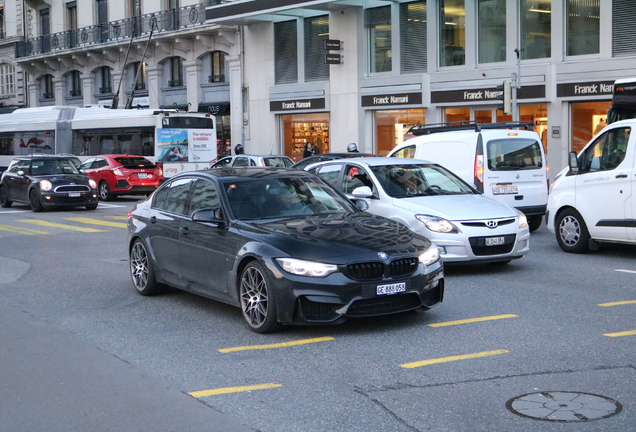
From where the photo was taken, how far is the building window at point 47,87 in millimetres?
53416

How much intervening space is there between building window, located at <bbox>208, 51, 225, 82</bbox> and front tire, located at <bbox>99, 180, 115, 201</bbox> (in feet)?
44.6

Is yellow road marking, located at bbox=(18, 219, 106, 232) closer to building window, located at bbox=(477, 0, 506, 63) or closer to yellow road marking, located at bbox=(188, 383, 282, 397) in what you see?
yellow road marking, located at bbox=(188, 383, 282, 397)

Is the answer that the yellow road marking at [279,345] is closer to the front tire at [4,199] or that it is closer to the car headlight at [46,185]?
the car headlight at [46,185]

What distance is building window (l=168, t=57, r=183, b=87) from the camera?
44125 millimetres

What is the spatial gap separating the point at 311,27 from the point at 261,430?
106ft

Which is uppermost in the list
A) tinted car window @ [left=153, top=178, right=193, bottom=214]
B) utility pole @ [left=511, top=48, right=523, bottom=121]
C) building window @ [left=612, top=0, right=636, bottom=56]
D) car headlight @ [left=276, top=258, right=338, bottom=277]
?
building window @ [left=612, top=0, right=636, bottom=56]

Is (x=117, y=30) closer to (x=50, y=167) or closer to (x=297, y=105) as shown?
(x=297, y=105)

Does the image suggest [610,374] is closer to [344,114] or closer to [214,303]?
[214,303]

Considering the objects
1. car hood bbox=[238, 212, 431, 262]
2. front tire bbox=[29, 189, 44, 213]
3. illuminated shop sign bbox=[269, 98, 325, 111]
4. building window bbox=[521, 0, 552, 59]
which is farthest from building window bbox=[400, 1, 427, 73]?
car hood bbox=[238, 212, 431, 262]

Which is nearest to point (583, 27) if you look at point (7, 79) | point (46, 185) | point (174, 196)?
point (46, 185)

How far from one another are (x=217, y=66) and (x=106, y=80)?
9763mm

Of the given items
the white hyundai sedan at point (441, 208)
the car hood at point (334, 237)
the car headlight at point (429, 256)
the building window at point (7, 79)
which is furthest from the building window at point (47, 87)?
the car headlight at point (429, 256)

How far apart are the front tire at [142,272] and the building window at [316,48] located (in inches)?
1027

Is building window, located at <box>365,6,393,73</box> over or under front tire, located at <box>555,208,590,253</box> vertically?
over
